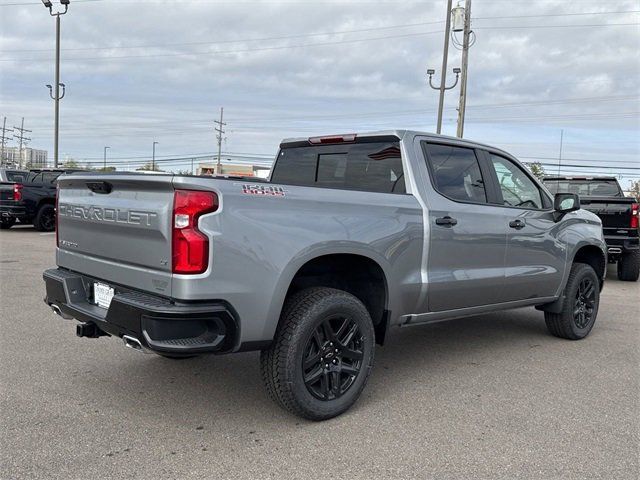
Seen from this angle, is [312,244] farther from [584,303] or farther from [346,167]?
[584,303]

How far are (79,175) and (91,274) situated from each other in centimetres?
71

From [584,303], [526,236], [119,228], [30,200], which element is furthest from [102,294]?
[30,200]

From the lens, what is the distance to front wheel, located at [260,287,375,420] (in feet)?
11.2

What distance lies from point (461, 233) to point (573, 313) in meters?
Result: 2.18

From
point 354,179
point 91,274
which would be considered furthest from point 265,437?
point 354,179

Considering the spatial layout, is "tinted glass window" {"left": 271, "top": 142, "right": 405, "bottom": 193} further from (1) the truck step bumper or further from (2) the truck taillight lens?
(1) the truck step bumper

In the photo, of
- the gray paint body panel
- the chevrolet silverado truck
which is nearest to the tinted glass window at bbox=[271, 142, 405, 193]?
the gray paint body panel

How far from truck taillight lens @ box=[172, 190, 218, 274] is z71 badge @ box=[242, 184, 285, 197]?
0.21m

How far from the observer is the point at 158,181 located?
3.14 metres

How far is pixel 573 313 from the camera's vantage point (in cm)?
585

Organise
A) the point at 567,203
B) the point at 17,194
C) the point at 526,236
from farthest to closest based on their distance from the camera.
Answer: the point at 17,194 → the point at 567,203 → the point at 526,236

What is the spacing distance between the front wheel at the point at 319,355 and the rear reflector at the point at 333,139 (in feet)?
4.82

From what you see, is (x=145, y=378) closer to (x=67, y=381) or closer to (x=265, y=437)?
(x=67, y=381)

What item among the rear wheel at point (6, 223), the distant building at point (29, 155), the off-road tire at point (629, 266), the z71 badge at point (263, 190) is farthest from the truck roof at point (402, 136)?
the distant building at point (29, 155)
